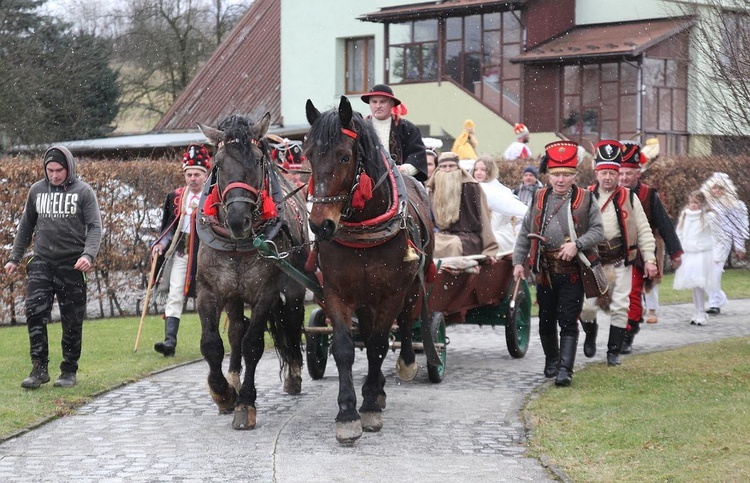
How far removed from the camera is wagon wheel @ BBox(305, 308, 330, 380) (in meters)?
10.2

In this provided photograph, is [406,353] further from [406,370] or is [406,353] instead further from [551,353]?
[551,353]

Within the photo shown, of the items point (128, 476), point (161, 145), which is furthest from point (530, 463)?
point (161, 145)

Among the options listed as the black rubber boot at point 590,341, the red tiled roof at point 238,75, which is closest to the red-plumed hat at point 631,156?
the black rubber boot at point 590,341

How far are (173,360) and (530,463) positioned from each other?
5553mm

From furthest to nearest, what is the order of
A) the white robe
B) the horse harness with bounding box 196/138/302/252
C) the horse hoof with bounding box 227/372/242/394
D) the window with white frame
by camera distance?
1. the window with white frame
2. the white robe
3. the horse hoof with bounding box 227/372/242/394
4. the horse harness with bounding box 196/138/302/252

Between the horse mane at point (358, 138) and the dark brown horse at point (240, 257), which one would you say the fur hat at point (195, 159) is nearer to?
the dark brown horse at point (240, 257)

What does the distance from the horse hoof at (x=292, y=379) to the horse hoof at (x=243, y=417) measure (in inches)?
57.4

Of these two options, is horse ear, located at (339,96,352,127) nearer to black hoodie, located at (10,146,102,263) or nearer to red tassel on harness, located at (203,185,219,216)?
red tassel on harness, located at (203,185,219,216)

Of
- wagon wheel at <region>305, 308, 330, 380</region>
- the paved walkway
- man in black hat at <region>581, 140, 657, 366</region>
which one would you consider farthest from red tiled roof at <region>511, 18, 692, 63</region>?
wagon wheel at <region>305, 308, 330, 380</region>

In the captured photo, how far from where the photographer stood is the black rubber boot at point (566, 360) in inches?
389

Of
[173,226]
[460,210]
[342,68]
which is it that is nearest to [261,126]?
[460,210]

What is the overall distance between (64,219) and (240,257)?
2506mm

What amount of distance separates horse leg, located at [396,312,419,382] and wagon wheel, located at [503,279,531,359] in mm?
2157

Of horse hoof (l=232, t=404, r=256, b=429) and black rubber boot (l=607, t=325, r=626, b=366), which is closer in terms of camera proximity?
horse hoof (l=232, t=404, r=256, b=429)
